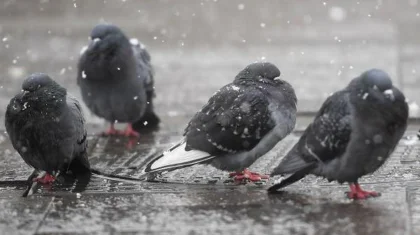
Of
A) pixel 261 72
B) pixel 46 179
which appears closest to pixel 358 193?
pixel 261 72

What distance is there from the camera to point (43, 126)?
20.8 ft

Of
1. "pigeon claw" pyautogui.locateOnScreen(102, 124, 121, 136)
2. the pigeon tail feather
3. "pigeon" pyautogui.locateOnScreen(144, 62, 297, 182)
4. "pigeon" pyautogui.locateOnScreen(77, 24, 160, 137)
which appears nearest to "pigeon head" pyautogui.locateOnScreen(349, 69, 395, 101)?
"pigeon" pyautogui.locateOnScreen(144, 62, 297, 182)

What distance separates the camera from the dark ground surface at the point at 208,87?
5.40 meters

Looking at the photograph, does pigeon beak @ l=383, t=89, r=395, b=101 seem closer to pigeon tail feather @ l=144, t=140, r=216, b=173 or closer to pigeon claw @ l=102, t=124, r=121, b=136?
pigeon tail feather @ l=144, t=140, r=216, b=173

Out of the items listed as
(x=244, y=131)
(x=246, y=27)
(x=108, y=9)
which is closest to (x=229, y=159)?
(x=244, y=131)

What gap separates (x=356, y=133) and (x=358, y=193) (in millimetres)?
407

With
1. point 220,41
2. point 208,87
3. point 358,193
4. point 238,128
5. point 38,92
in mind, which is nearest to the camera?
point 358,193

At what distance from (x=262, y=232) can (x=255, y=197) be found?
0.81 metres

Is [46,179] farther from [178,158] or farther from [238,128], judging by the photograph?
[238,128]

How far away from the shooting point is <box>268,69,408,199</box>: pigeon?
5602mm

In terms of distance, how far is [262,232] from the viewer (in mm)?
5113

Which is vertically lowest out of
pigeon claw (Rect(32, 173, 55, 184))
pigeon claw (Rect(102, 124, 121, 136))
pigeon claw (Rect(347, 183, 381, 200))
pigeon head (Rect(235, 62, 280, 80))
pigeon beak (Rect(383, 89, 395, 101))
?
pigeon claw (Rect(32, 173, 55, 184))

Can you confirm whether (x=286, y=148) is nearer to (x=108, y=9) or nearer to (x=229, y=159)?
(x=229, y=159)

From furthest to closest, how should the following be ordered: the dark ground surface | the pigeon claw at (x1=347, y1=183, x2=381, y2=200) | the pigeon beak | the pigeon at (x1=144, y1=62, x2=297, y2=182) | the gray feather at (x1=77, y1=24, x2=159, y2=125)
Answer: the gray feather at (x1=77, y1=24, x2=159, y2=125) → the pigeon at (x1=144, y1=62, x2=297, y2=182) → the pigeon claw at (x1=347, y1=183, x2=381, y2=200) → the pigeon beak → the dark ground surface
